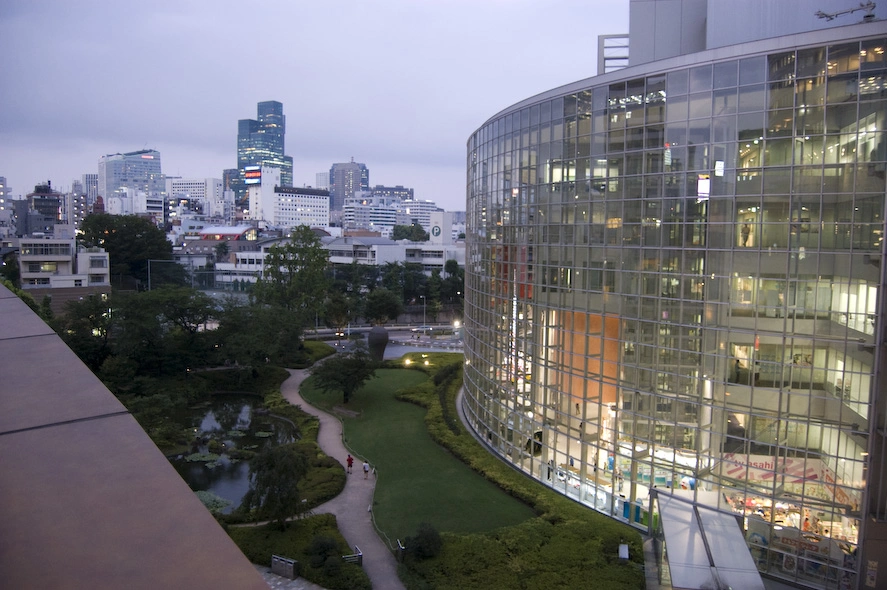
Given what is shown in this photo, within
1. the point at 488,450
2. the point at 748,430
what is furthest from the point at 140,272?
the point at 748,430

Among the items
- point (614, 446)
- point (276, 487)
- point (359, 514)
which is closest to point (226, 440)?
point (359, 514)

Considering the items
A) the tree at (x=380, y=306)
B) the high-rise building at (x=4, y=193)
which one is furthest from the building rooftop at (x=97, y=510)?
the high-rise building at (x=4, y=193)

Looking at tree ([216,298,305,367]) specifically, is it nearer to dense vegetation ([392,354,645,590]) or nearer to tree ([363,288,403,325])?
tree ([363,288,403,325])

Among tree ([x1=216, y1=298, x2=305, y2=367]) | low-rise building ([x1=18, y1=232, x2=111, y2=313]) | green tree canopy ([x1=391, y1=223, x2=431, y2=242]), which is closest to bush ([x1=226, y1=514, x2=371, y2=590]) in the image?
tree ([x1=216, y1=298, x2=305, y2=367])

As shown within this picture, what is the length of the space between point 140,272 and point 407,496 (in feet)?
199

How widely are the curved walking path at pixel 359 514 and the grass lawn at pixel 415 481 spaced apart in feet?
1.32

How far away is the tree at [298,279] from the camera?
5031 cm

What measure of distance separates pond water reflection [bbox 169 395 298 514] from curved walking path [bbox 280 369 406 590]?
251 centimetres

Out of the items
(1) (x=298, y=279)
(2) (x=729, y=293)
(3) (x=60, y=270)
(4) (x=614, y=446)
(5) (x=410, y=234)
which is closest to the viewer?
(2) (x=729, y=293)

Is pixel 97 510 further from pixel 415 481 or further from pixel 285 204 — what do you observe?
pixel 285 204

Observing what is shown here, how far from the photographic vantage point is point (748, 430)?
17.5 m

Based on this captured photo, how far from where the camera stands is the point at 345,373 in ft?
109

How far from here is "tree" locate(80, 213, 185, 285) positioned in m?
71.3

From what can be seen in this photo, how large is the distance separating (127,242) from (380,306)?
108ft
